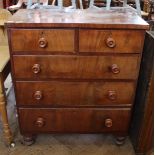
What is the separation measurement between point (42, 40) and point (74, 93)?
37 cm

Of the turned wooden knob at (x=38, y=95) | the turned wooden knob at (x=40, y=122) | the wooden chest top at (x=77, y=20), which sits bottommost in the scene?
the turned wooden knob at (x=40, y=122)

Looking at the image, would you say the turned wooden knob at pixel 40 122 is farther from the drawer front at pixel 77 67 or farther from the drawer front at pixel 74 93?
the drawer front at pixel 77 67

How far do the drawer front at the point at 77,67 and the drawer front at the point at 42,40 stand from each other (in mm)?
48

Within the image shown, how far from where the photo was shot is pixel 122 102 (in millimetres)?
1258

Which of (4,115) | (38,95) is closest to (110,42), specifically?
(38,95)

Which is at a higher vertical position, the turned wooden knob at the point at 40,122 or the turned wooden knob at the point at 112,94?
the turned wooden knob at the point at 112,94

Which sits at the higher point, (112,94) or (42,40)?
(42,40)

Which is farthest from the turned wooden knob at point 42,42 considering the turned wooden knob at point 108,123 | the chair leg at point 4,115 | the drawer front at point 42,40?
the turned wooden knob at point 108,123

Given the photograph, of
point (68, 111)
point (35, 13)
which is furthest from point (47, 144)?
point (35, 13)

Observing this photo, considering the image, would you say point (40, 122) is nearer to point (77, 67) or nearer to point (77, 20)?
point (77, 67)

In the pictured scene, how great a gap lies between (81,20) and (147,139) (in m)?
0.82

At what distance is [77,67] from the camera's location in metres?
1.14

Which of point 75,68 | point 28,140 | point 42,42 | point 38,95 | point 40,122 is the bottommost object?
point 28,140

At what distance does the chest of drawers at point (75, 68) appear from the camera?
1.05m
